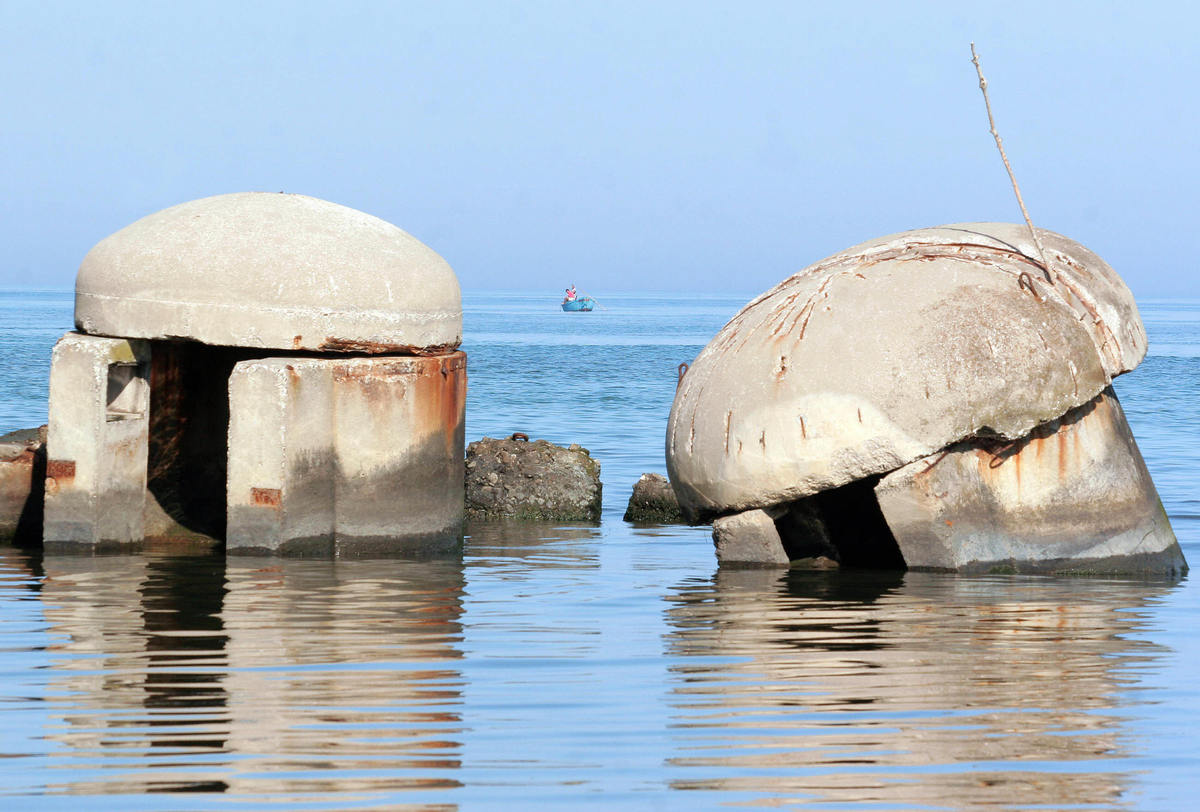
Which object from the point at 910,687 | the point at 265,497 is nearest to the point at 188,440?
the point at 265,497

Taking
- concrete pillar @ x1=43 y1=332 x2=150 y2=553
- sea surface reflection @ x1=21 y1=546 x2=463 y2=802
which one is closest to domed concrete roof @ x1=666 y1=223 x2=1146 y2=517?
sea surface reflection @ x1=21 y1=546 x2=463 y2=802

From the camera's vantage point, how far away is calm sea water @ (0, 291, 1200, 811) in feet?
15.7

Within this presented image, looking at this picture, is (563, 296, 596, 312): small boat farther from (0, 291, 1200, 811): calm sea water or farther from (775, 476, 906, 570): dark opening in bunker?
(0, 291, 1200, 811): calm sea water

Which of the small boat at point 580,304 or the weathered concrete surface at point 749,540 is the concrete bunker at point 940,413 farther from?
the small boat at point 580,304

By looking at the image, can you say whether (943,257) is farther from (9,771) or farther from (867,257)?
(9,771)

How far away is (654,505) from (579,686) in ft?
22.2

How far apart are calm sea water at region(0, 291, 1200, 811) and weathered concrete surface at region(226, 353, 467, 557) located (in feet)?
0.82

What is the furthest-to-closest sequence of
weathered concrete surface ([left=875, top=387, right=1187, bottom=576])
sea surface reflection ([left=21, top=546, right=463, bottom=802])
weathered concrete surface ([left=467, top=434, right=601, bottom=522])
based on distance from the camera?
weathered concrete surface ([left=467, top=434, right=601, bottom=522])
weathered concrete surface ([left=875, top=387, right=1187, bottom=576])
sea surface reflection ([left=21, top=546, right=463, bottom=802])

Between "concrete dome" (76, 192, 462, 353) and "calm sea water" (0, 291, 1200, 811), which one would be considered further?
"concrete dome" (76, 192, 462, 353)

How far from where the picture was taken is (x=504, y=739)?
5355mm

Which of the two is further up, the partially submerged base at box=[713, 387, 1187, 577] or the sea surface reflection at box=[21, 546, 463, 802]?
the partially submerged base at box=[713, 387, 1187, 577]

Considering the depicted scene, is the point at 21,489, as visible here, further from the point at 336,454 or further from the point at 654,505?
the point at 654,505

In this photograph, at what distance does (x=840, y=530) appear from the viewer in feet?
32.7

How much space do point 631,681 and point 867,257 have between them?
397 centimetres
